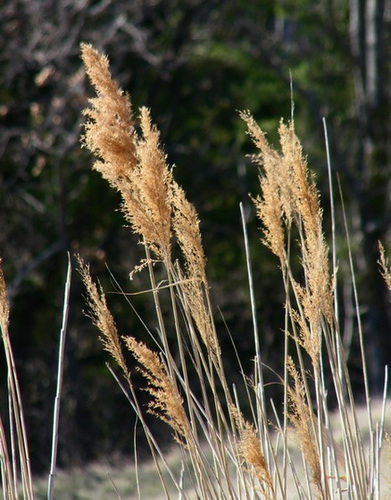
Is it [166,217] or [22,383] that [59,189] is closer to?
[22,383]

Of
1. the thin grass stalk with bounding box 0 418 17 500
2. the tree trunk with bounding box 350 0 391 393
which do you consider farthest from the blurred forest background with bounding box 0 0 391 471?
the thin grass stalk with bounding box 0 418 17 500

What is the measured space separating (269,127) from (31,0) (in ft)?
9.71

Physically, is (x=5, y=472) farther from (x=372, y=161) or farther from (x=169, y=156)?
(x=372, y=161)

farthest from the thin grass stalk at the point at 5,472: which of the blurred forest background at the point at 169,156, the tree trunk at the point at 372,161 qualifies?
the tree trunk at the point at 372,161

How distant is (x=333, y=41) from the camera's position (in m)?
9.11

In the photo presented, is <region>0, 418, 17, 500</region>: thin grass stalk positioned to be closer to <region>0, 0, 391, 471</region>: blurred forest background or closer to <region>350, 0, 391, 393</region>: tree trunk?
<region>0, 0, 391, 471</region>: blurred forest background

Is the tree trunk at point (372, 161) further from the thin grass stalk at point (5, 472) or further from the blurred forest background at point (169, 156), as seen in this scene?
the thin grass stalk at point (5, 472)

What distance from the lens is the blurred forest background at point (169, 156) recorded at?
7.30m

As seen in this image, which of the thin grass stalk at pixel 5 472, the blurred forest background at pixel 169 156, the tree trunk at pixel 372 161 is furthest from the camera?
the tree trunk at pixel 372 161

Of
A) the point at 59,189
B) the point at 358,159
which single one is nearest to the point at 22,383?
the point at 59,189

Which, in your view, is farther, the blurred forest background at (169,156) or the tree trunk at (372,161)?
the tree trunk at (372,161)

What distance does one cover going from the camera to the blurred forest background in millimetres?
7301

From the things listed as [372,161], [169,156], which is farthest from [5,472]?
[372,161]

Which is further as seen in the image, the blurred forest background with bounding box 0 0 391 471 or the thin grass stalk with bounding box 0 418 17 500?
the blurred forest background with bounding box 0 0 391 471
